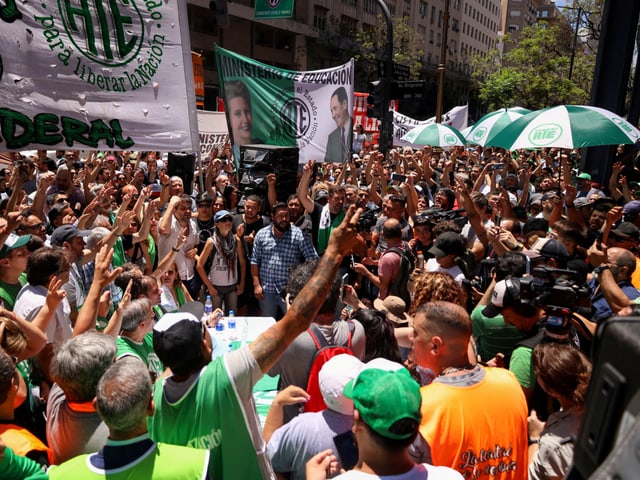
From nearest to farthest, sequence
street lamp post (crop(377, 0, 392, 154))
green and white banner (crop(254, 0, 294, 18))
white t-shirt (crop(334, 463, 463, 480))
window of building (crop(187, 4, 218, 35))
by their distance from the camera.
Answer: white t-shirt (crop(334, 463, 463, 480)) < street lamp post (crop(377, 0, 392, 154)) < green and white banner (crop(254, 0, 294, 18)) < window of building (crop(187, 4, 218, 35))

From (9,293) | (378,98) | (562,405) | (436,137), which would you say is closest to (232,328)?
(9,293)

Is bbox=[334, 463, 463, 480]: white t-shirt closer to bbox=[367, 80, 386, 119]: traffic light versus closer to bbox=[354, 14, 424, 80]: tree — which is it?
bbox=[367, 80, 386, 119]: traffic light

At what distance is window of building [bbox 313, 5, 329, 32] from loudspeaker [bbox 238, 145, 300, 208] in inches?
1475

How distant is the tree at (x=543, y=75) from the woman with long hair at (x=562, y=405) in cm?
3090

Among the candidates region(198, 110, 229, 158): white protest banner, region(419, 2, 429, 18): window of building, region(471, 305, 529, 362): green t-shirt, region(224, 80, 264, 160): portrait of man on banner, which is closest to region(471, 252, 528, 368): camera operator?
region(471, 305, 529, 362): green t-shirt

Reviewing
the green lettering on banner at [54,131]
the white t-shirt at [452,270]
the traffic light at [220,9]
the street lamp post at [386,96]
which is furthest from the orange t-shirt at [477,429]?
the street lamp post at [386,96]

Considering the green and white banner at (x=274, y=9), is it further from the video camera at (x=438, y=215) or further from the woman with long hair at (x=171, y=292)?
the woman with long hair at (x=171, y=292)

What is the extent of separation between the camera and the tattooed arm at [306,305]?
1.98 meters

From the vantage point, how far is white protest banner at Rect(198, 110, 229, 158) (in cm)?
1294

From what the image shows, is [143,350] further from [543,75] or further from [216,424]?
[543,75]

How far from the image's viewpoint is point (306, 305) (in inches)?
79.6

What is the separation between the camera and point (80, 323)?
277cm

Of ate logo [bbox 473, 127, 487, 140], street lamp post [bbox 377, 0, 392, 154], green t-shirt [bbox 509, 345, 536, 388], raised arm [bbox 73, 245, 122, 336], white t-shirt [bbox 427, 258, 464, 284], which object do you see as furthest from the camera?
street lamp post [bbox 377, 0, 392, 154]

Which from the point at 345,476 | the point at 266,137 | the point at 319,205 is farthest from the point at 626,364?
the point at 266,137
